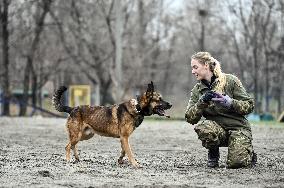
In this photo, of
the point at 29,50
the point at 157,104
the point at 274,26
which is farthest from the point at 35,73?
the point at 157,104

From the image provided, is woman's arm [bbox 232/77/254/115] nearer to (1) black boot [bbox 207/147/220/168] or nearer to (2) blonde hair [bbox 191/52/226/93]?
(2) blonde hair [bbox 191/52/226/93]

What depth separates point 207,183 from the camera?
729cm

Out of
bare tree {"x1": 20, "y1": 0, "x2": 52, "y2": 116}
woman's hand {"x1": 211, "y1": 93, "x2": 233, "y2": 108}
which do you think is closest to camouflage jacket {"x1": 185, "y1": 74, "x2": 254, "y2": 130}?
woman's hand {"x1": 211, "y1": 93, "x2": 233, "y2": 108}

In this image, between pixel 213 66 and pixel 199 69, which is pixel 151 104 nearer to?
pixel 199 69

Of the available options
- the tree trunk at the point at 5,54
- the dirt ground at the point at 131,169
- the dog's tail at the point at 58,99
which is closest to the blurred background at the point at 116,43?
the tree trunk at the point at 5,54

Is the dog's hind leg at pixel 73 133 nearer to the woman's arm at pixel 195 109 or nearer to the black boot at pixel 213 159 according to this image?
the woman's arm at pixel 195 109

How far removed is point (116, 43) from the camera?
38719 mm

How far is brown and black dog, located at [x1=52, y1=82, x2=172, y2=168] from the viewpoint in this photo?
943 centimetres

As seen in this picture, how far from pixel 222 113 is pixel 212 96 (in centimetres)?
63

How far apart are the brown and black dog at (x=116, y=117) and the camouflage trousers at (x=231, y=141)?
688 mm

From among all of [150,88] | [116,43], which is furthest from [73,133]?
[116,43]

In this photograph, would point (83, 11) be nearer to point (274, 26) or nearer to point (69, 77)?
point (69, 77)

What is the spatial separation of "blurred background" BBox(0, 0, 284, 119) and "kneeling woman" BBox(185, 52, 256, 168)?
2507cm

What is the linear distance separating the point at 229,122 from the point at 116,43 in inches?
1175
